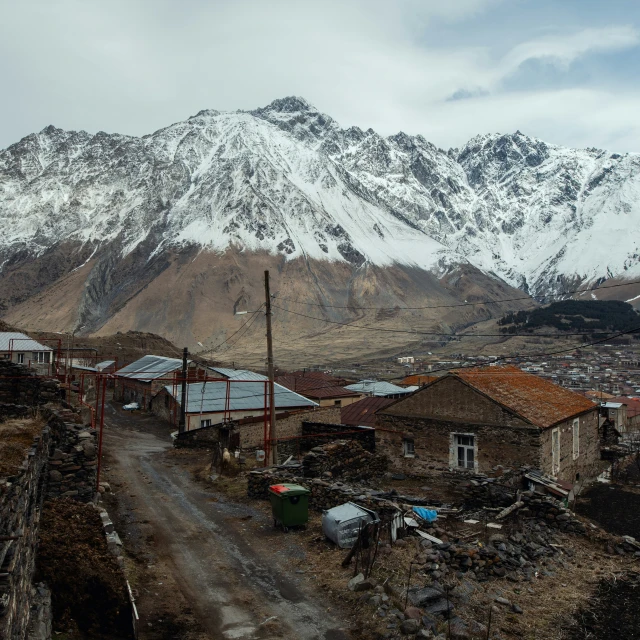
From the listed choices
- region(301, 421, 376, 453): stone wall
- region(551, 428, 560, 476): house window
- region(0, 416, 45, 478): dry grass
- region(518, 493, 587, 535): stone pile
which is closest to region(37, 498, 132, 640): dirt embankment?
region(0, 416, 45, 478): dry grass

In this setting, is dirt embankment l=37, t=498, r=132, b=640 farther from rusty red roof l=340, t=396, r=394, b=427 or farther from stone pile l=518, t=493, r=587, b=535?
rusty red roof l=340, t=396, r=394, b=427

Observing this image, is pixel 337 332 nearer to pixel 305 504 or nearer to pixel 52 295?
pixel 52 295

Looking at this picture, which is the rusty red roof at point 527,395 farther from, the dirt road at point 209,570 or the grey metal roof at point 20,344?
the grey metal roof at point 20,344

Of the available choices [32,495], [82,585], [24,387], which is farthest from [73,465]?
[24,387]

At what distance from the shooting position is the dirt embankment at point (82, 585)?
8.42 metres

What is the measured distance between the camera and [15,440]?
10.8m

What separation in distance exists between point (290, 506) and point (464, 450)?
975 cm

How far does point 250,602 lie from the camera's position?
33.1ft

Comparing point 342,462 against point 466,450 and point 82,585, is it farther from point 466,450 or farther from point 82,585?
point 82,585

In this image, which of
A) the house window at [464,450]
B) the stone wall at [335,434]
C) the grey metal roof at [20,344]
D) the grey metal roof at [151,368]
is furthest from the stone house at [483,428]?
the grey metal roof at [151,368]

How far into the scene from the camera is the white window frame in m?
21.0

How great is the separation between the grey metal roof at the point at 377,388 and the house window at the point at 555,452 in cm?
2554

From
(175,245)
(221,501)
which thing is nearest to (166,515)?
(221,501)

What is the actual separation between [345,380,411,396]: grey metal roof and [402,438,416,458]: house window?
24.2 metres
